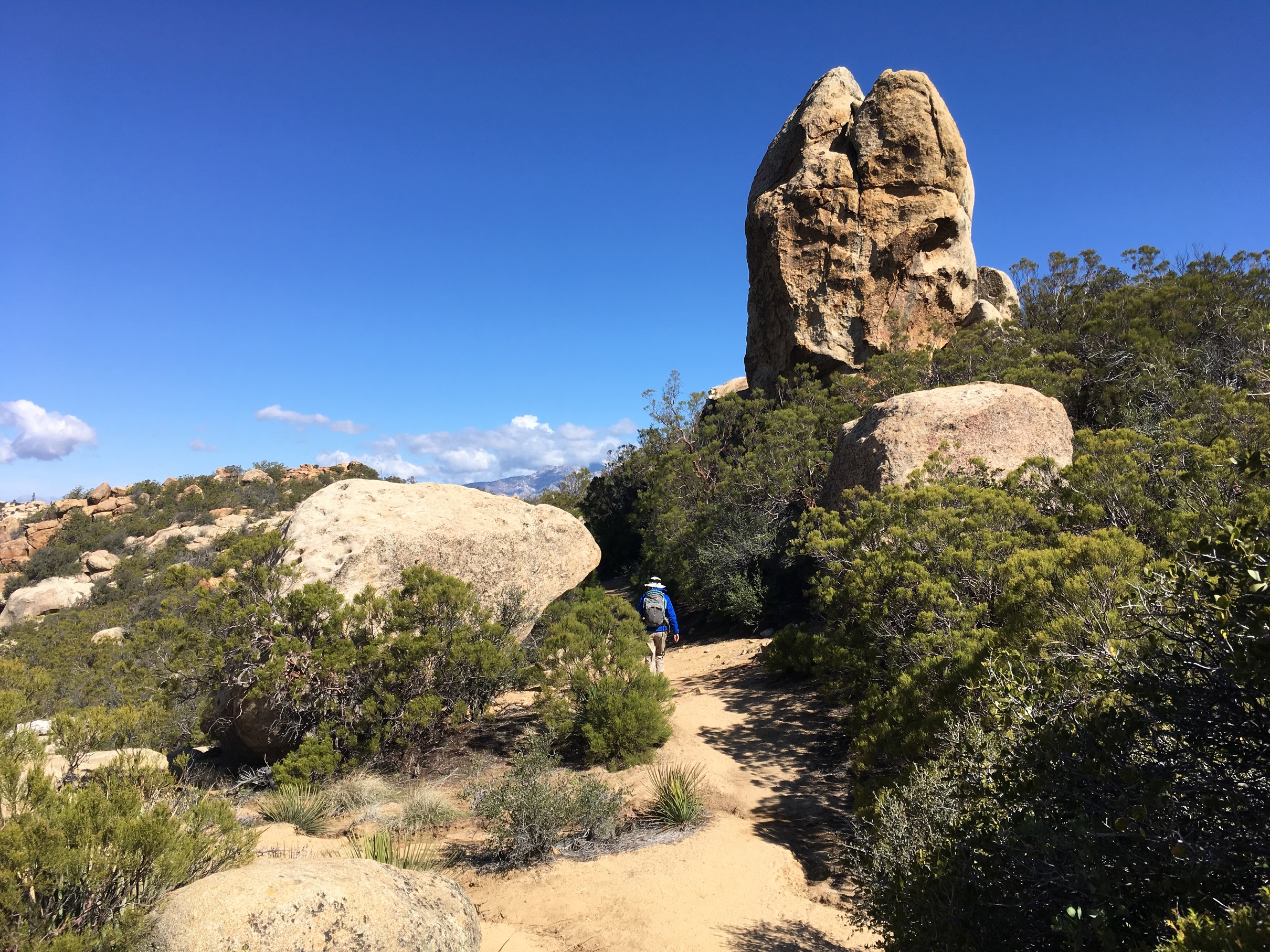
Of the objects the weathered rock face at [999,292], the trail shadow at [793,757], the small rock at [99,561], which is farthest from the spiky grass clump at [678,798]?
the small rock at [99,561]

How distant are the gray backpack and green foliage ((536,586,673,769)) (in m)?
1.78

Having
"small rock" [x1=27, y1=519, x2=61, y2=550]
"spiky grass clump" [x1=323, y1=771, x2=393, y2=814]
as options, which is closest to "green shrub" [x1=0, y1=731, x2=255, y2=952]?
"spiky grass clump" [x1=323, y1=771, x2=393, y2=814]

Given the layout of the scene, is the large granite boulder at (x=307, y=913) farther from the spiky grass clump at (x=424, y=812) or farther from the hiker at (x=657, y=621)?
the hiker at (x=657, y=621)

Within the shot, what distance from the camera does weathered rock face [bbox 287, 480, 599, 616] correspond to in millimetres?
7355

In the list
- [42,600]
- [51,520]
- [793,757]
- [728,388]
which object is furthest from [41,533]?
[793,757]

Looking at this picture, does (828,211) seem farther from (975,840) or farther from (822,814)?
(975,840)

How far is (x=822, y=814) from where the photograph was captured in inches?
240

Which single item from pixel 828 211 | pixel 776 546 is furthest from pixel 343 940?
pixel 828 211

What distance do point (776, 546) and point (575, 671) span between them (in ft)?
21.2

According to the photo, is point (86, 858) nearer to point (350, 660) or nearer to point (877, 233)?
point (350, 660)

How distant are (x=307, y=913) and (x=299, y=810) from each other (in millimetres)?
3360

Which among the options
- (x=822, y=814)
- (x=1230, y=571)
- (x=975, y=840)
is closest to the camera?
(x=1230, y=571)

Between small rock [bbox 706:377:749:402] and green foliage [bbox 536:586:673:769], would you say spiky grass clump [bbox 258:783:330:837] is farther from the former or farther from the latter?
small rock [bbox 706:377:749:402]

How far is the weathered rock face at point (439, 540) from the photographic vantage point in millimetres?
7355
